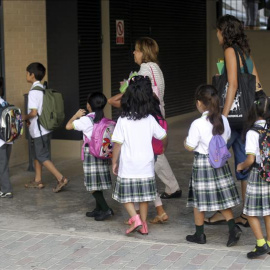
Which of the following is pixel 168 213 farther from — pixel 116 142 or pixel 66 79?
pixel 66 79

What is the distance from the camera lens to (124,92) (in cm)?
689

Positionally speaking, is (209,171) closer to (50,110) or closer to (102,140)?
(102,140)

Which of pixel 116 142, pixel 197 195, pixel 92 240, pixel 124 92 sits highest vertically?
pixel 124 92

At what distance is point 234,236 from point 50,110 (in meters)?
3.12

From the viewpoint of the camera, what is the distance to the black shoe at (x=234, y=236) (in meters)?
6.55

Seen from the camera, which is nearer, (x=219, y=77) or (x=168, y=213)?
(x=219, y=77)

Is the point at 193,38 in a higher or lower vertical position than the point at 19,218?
higher

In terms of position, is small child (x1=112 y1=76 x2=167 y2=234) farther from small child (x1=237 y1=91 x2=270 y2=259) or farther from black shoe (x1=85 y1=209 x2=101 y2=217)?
small child (x1=237 y1=91 x2=270 y2=259)

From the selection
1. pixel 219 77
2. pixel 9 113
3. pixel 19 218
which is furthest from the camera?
pixel 9 113

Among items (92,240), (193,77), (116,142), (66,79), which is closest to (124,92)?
(116,142)

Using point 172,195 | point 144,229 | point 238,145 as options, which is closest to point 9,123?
point 172,195

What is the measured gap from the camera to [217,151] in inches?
253

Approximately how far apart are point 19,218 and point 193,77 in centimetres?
795

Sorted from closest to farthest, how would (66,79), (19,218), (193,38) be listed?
(19,218), (66,79), (193,38)
